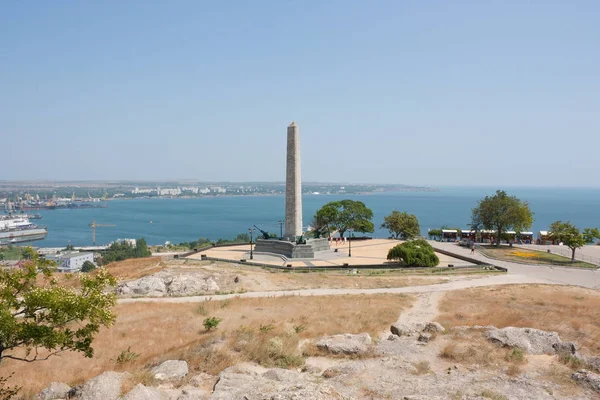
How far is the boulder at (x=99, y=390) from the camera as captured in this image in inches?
361

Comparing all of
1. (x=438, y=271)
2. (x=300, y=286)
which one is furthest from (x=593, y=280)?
(x=300, y=286)

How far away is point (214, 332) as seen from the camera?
1584 cm

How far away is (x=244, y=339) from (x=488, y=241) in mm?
48222

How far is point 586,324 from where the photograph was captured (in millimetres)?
16453

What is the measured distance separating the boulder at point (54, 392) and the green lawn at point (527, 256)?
37.7m

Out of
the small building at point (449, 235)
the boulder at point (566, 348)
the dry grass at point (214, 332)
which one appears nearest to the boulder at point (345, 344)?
the dry grass at point (214, 332)

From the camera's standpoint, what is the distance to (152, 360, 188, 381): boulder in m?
10.8

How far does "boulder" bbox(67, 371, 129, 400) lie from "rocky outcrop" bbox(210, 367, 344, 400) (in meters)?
2.22

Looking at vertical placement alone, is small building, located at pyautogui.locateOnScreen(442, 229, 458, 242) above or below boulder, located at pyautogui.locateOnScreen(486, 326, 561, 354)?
below

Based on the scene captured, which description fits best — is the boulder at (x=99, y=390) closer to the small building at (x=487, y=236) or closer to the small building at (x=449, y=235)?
the small building at (x=487, y=236)

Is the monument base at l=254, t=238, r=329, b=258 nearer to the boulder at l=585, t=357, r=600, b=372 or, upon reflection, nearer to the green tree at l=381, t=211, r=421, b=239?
Result: the green tree at l=381, t=211, r=421, b=239

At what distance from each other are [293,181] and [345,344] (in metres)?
29.0

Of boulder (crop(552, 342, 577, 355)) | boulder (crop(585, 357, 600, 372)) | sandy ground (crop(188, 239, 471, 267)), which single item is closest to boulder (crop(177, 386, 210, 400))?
boulder (crop(585, 357, 600, 372))

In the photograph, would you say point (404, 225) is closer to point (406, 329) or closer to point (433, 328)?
point (433, 328)
